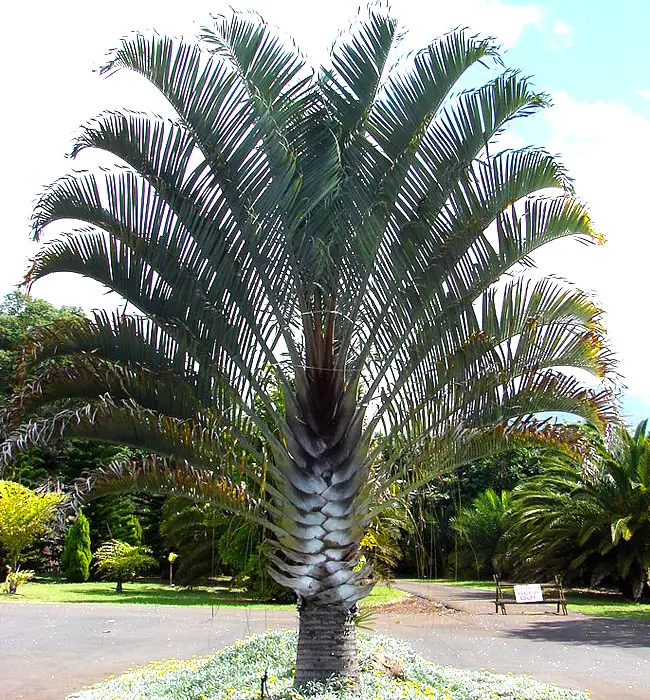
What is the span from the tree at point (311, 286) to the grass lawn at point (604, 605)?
12.1 m

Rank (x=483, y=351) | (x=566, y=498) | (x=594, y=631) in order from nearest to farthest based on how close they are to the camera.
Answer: (x=483, y=351) < (x=594, y=631) < (x=566, y=498)

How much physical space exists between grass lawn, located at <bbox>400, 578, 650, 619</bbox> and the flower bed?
974cm

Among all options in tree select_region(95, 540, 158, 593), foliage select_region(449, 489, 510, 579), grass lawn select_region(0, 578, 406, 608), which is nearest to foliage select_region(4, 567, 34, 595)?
grass lawn select_region(0, 578, 406, 608)

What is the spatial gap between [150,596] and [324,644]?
53.5 ft

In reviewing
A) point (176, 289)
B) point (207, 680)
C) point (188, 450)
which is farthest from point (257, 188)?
point (207, 680)

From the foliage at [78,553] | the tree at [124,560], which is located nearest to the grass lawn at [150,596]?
the tree at [124,560]

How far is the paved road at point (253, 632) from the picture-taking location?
9625mm

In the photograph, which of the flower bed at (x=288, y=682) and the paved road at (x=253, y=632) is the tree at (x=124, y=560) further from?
the flower bed at (x=288, y=682)

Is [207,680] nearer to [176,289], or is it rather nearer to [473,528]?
[176,289]

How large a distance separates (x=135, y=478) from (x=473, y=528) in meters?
25.6

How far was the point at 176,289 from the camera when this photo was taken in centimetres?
686

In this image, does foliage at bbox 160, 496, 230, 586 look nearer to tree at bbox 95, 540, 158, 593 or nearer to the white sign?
tree at bbox 95, 540, 158, 593

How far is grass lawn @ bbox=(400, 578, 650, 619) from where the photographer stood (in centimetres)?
1734

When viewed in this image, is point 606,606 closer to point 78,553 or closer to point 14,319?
point 78,553
